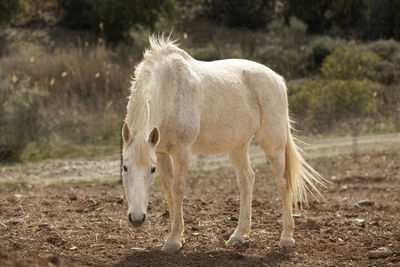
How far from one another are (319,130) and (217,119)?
10.2 metres

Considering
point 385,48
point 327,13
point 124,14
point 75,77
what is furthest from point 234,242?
point 327,13

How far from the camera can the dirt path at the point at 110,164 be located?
11578mm

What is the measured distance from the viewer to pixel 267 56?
906 inches

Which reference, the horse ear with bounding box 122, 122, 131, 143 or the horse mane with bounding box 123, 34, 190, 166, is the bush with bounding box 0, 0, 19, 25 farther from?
the horse ear with bounding box 122, 122, 131, 143

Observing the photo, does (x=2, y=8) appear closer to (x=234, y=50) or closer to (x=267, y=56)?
(x=234, y=50)

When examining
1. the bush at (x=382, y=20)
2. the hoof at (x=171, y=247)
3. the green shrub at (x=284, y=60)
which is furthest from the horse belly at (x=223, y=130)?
the bush at (x=382, y=20)

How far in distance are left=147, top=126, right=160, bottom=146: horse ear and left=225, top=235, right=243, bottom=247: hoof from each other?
1742mm

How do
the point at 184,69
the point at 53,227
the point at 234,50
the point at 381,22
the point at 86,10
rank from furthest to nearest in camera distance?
the point at 86,10
the point at 381,22
the point at 234,50
the point at 53,227
the point at 184,69

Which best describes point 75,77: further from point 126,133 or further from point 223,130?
point 126,133

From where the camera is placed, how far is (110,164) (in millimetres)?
12820

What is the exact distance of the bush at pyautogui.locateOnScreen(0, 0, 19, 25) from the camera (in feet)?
67.7

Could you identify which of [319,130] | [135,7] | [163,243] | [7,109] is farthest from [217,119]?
[135,7]

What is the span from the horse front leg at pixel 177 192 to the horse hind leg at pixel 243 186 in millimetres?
803

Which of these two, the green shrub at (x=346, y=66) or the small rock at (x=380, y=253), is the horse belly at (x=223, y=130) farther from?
the green shrub at (x=346, y=66)
